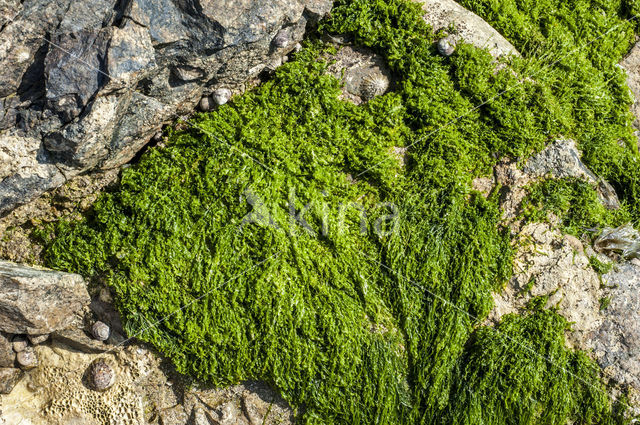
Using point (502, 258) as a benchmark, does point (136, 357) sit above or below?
below

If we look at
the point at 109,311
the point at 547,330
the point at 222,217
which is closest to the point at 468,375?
the point at 547,330

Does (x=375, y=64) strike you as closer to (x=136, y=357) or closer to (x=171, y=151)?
(x=171, y=151)

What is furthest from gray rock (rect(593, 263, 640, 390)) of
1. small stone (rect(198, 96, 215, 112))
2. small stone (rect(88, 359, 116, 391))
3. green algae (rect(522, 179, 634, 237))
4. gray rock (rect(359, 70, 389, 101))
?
small stone (rect(88, 359, 116, 391))

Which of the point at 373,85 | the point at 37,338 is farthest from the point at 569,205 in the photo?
the point at 37,338

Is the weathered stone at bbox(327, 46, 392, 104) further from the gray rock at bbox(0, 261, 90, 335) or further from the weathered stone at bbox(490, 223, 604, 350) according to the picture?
the gray rock at bbox(0, 261, 90, 335)

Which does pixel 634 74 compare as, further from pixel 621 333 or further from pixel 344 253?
pixel 344 253

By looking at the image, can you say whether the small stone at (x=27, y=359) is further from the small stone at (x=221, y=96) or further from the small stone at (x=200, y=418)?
the small stone at (x=221, y=96)

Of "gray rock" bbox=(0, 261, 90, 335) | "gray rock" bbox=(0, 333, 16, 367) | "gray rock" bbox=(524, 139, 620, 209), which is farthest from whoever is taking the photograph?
"gray rock" bbox=(524, 139, 620, 209)
